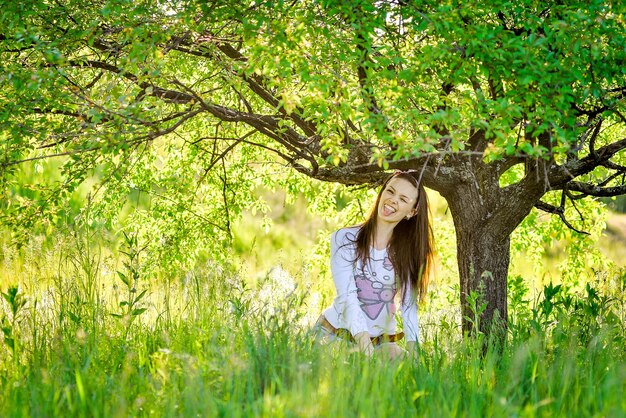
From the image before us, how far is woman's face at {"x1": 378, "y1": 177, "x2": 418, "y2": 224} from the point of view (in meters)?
5.41

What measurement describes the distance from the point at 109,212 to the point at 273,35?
10.5ft

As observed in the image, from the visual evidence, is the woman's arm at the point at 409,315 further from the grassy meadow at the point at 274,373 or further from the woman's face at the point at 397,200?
the grassy meadow at the point at 274,373

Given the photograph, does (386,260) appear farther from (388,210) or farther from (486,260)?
(486,260)

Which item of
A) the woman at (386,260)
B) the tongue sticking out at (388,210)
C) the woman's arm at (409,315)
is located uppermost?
the tongue sticking out at (388,210)

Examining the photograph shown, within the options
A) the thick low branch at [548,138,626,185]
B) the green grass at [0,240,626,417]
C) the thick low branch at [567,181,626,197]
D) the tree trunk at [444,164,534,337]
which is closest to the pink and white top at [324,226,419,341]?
the green grass at [0,240,626,417]

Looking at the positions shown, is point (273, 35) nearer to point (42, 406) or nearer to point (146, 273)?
point (42, 406)

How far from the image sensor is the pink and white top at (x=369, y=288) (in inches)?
205

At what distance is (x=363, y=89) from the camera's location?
160 inches

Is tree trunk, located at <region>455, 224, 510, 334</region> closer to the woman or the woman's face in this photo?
the woman

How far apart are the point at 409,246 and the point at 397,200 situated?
351 mm

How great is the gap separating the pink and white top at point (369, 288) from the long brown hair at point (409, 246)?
0.16ft

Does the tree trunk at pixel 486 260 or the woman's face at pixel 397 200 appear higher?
the woman's face at pixel 397 200

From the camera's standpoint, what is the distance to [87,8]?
5.18 metres

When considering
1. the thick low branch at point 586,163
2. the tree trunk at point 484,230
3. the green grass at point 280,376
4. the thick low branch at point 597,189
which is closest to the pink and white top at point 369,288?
the green grass at point 280,376
